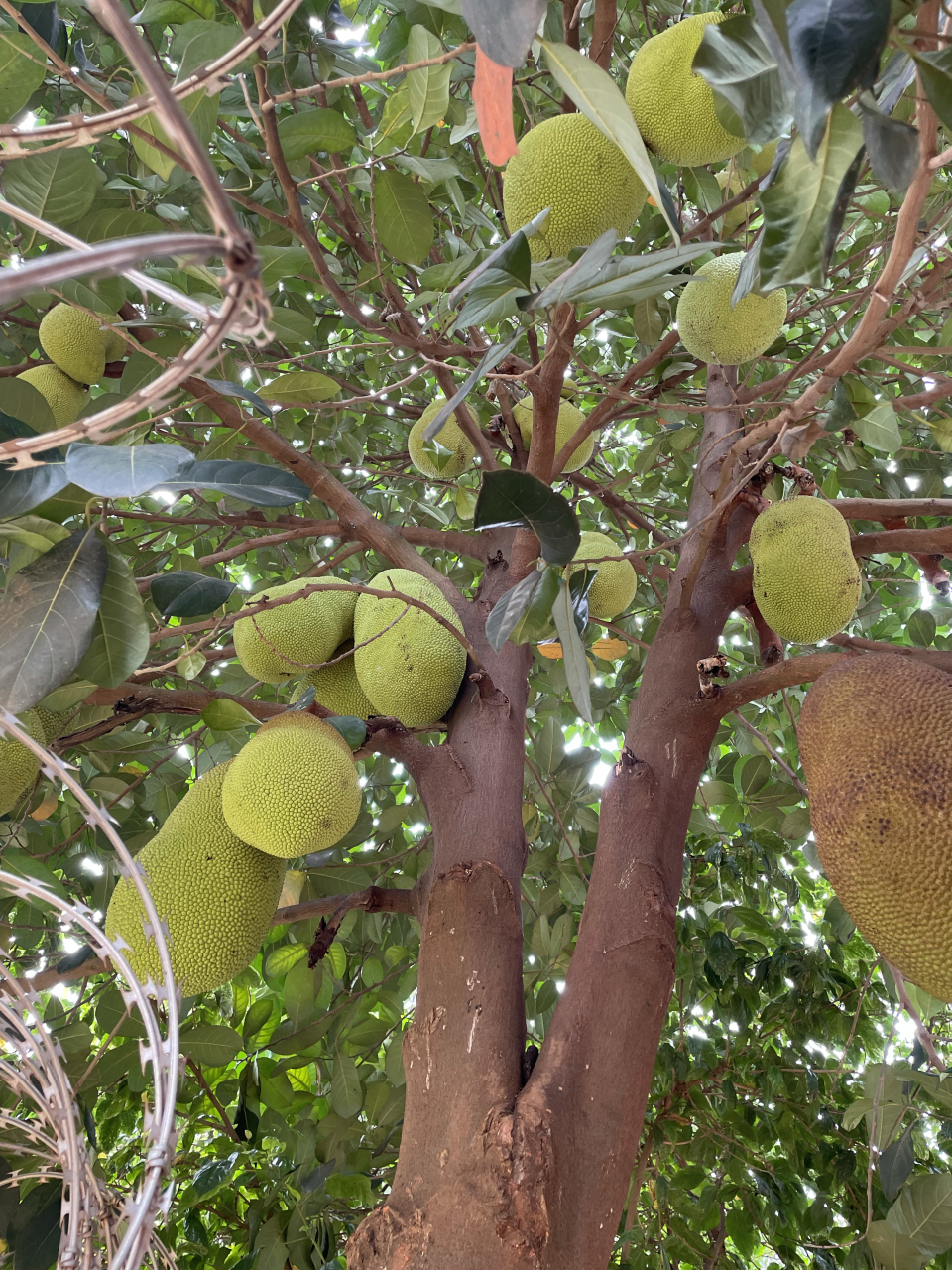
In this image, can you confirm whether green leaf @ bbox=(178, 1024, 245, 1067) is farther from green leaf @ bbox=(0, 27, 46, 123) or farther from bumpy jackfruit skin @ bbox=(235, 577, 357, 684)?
green leaf @ bbox=(0, 27, 46, 123)

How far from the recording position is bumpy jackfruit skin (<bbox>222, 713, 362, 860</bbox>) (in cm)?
130

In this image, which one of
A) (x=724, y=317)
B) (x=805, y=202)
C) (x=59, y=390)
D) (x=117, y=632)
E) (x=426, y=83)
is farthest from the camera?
(x=59, y=390)

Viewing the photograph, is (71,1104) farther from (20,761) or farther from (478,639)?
(478,639)

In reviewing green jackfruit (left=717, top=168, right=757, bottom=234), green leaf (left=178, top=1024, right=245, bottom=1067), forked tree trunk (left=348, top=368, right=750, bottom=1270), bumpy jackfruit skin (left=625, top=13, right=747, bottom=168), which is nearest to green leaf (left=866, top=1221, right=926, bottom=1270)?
forked tree trunk (left=348, top=368, right=750, bottom=1270)

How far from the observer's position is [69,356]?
1643mm

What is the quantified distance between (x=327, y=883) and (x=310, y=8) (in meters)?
1.53

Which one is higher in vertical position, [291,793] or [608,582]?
[291,793]

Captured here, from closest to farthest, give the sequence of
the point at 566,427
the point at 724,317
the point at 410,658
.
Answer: the point at 724,317
the point at 410,658
the point at 566,427

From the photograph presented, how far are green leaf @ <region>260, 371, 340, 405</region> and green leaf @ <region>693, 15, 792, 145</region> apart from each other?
0.83m

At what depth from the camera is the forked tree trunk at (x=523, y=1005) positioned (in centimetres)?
101

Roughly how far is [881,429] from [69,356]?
1.39m

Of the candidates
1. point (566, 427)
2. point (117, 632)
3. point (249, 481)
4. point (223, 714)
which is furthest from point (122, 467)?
point (566, 427)

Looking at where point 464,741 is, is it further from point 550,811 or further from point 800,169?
point 800,169

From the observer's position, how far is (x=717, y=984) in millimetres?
2041
